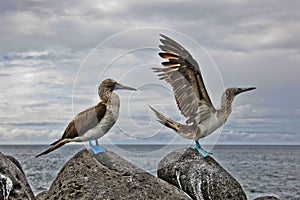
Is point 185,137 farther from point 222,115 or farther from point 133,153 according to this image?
point 133,153

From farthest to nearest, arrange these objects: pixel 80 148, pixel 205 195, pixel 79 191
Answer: pixel 205 195
pixel 80 148
pixel 79 191

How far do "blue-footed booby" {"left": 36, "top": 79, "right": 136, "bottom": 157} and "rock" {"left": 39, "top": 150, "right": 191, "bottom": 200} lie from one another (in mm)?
283

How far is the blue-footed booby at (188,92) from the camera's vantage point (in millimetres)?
10125

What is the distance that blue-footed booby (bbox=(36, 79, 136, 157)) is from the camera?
8.95m

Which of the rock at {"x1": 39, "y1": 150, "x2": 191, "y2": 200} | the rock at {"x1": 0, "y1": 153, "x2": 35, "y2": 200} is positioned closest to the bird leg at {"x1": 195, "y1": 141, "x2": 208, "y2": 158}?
the rock at {"x1": 39, "y1": 150, "x2": 191, "y2": 200}

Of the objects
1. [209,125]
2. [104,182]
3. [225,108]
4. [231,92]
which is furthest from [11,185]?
[231,92]

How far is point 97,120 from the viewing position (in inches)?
360

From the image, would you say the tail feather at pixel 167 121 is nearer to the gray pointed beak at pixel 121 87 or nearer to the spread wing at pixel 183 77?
the spread wing at pixel 183 77

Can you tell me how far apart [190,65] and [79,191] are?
116 inches

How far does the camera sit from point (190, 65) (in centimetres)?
1023

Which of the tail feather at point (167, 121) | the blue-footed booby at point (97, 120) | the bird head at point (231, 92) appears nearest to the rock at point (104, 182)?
the blue-footed booby at point (97, 120)

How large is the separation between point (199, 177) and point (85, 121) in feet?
10.7

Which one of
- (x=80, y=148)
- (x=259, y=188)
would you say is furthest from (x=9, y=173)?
(x=259, y=188)

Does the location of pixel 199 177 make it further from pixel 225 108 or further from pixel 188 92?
pixel 188 92
